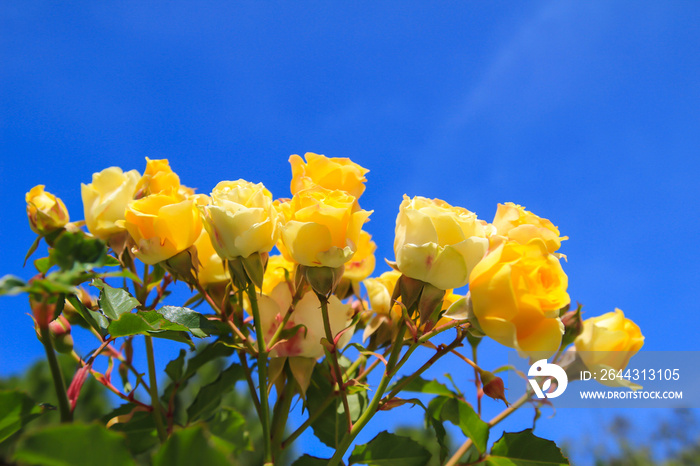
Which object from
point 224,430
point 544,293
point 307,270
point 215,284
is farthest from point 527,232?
point 224,430

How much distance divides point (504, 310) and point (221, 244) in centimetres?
28

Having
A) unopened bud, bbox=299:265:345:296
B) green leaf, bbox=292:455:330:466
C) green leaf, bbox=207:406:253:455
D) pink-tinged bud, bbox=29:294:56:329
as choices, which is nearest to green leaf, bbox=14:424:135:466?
pink-tinged bud, bbox=29:294:56:329

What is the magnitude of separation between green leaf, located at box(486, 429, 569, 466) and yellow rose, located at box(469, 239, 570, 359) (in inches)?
6.0

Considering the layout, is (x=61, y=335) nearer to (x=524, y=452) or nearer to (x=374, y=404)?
(x=374, y=404)

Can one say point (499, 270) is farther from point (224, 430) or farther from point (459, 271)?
point (224, 430)

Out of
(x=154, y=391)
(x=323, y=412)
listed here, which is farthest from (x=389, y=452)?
(x=154, y=391)

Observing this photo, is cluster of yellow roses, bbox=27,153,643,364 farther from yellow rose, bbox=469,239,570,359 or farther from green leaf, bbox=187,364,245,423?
green leaf, bbox=187,364,245,423

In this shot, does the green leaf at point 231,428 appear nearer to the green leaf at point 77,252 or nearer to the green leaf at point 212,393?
the green leaf at point 212,393

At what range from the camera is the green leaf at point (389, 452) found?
59 cm

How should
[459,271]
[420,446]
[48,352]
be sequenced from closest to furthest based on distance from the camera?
[48,352] → [459,271] → [420,446]

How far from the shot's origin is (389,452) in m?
0.60

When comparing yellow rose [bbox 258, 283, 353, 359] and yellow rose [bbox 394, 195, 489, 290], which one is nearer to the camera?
yellow rose [bbox 394, 195, 489, 290]

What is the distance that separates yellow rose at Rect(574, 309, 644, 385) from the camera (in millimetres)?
570

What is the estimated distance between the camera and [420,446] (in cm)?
61
